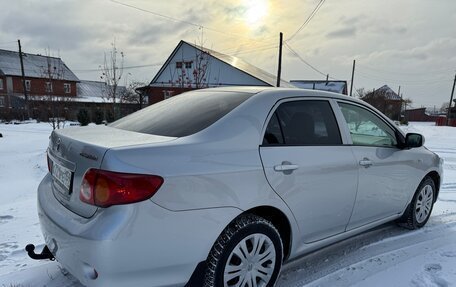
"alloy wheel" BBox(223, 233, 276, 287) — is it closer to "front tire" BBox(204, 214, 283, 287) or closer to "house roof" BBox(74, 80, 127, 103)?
"front tire" BBox(204, 214, 283, 287)

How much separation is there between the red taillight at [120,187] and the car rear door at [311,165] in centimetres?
87

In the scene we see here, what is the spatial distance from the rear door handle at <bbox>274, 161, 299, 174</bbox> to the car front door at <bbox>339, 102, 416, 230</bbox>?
3.01ft

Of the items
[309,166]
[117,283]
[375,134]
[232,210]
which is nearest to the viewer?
[117,283]

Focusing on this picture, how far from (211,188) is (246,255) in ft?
2.07

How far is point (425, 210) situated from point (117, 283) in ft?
13.1

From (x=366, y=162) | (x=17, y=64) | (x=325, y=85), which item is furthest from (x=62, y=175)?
(x=17, y=64)

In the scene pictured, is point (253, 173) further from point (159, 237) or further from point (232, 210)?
point (159, 237)

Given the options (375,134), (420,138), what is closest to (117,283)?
(375,134)

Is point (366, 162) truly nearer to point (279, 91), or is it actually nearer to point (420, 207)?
point (279, 91)

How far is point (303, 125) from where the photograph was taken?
2.95m

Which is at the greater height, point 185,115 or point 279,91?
point 279,91

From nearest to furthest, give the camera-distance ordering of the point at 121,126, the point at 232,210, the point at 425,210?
the point at 232,210 < the point at 121,126 < the point at 425,210

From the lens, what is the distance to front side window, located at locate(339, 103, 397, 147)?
133 inches

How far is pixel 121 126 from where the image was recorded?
9.84ft
